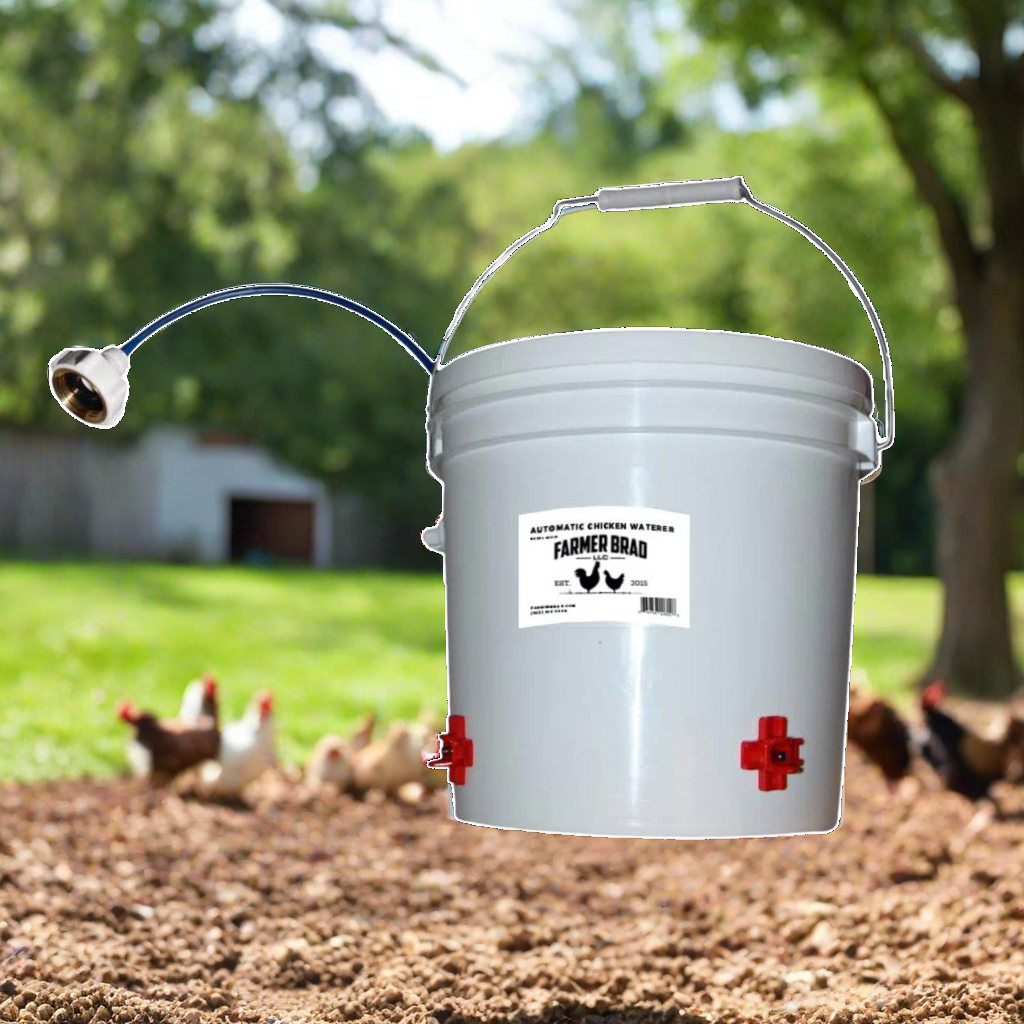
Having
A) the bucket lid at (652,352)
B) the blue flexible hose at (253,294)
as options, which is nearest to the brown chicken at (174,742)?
→ the blue flexible hose at (253,294)

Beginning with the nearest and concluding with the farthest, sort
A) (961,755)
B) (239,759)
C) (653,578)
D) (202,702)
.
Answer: (653,578), (961,755), (239,759), (202,702)

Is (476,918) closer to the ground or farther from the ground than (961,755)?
closer to the ground

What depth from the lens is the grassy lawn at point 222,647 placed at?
5855mm

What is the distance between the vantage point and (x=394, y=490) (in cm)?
1634

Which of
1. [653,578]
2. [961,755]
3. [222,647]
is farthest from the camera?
[222,647]

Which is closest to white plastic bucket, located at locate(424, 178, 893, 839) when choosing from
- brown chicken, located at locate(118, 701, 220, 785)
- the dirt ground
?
the dirt ground

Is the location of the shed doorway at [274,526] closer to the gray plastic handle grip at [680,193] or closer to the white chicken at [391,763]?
the white chicken at [391,763]

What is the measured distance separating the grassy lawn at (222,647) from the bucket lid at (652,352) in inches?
142

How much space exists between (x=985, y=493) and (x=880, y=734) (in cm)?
388

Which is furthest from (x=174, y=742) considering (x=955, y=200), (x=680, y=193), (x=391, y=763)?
(x=955, y=200)

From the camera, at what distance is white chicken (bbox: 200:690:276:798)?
4.46 metres

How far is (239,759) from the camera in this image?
4453mm

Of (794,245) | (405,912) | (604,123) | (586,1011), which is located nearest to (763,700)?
(586,1011)

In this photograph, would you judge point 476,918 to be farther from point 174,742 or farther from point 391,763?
point 174,742
